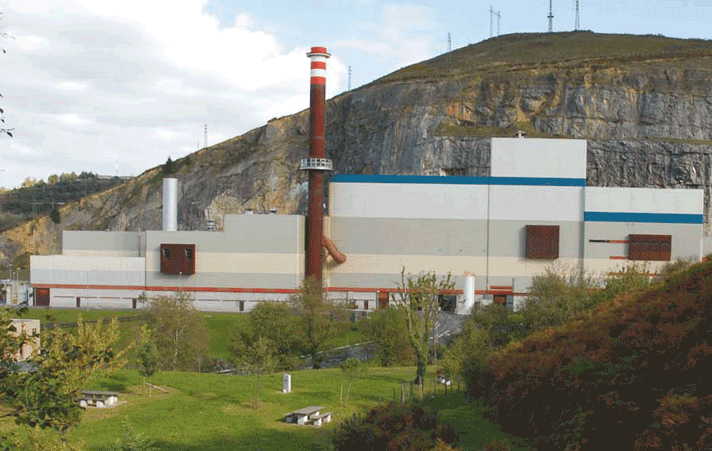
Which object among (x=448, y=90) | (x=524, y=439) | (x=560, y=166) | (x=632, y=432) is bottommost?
(x=524, y=439)

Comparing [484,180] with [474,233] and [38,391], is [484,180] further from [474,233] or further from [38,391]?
[38,391]

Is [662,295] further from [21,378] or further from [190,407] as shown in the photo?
[190,407]

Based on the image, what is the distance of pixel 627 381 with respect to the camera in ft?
35.7

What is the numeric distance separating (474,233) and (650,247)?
47.9 ft

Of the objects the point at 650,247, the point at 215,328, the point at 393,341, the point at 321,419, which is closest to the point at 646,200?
the point at 650,247

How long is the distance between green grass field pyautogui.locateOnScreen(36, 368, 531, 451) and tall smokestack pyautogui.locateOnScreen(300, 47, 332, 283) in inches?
1144

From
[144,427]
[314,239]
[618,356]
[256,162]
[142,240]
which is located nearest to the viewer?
Result: [618,356]

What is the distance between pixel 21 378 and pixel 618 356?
29.7ft

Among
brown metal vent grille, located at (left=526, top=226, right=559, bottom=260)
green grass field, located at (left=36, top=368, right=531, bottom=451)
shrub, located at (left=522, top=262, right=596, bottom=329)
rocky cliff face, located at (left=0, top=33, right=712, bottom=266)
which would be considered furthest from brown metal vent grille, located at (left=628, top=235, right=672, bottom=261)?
green grass field, located at (left=36, top=368, right=531, bottom=451)

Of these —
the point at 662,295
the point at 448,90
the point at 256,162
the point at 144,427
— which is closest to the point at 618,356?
the point at 662,295

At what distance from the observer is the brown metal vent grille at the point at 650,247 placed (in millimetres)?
59875

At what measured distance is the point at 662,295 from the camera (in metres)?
15.0

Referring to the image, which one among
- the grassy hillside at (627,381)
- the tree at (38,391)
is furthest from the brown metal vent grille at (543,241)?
the tree at (38,391)

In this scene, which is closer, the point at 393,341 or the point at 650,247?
the point at 393,341
